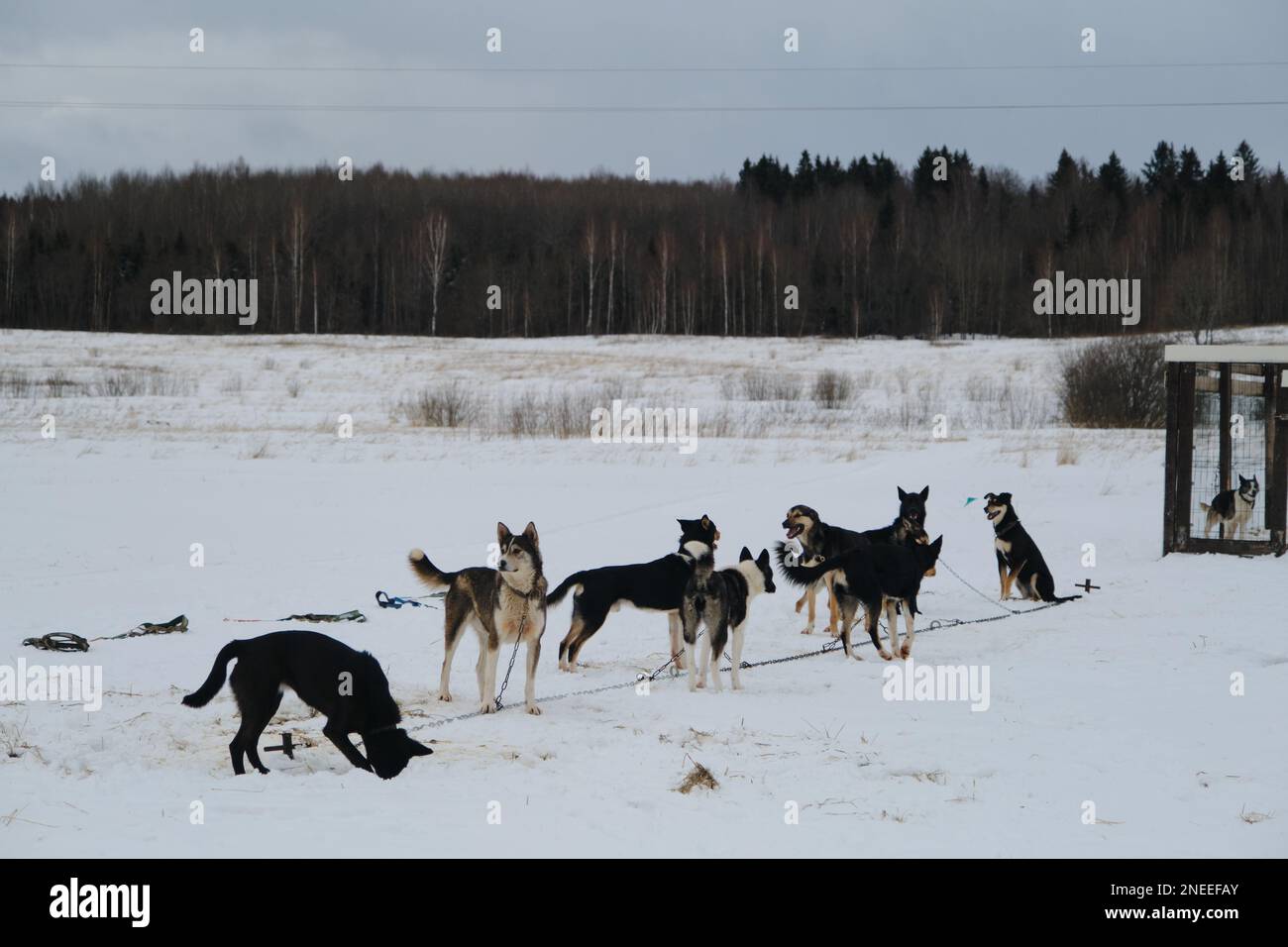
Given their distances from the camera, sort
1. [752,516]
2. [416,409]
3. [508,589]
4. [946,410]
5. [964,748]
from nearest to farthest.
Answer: [964,748], [508,589], [752,516], [416,409], [946,410]

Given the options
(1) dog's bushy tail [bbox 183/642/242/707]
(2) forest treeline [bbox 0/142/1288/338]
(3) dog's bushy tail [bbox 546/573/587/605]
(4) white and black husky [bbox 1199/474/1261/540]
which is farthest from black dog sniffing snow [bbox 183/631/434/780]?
(2) forest treeline [bbox 0/142/1288/338]

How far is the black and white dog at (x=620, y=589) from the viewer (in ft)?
29.1

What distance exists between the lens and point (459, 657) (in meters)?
9.73

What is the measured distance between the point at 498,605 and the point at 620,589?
138 centimetres

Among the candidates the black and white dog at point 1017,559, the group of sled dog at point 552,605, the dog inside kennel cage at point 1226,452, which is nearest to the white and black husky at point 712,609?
the group of sled dog at point 552,605

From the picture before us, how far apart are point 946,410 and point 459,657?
25.5 m

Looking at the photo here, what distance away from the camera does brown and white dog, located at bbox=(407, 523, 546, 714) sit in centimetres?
759

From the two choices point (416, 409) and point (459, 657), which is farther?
point (416, 409)

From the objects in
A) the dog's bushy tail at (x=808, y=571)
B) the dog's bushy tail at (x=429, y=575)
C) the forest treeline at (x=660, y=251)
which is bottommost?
the dog's bushy tail at (x=808, y=571)

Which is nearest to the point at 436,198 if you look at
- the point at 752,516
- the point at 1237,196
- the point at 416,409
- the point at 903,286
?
the point at 903,286

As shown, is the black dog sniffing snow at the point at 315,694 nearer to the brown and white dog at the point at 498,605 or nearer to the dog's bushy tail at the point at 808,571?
the brown and white dog at the point at 498,605

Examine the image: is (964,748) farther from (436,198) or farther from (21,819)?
(436,198)

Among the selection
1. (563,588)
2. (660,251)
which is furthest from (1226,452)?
(660,251)

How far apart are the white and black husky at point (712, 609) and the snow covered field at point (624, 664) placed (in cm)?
31
